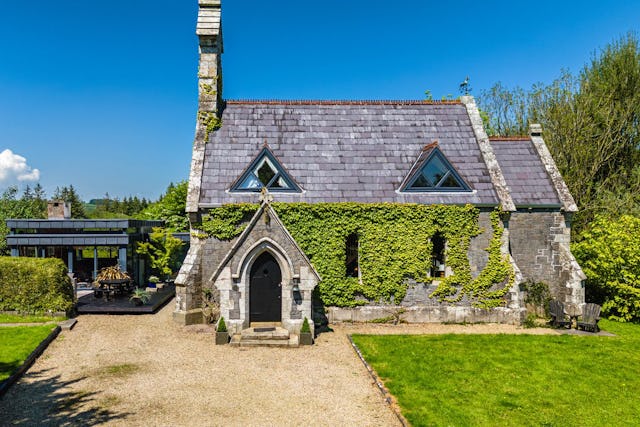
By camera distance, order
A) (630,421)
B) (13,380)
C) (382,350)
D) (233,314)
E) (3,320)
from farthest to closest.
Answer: (3,320), (233,314), (382,350), (13,380), (630,421)

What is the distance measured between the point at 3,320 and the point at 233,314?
9.43 m

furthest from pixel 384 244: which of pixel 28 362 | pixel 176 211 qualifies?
pixel 176 211

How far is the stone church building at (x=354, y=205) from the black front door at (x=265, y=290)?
37mm

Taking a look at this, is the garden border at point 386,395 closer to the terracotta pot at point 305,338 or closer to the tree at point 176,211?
the terracotta pot at point 305,338

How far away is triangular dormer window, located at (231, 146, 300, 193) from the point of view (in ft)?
54.6

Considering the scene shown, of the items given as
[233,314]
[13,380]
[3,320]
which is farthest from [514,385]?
[3,320]

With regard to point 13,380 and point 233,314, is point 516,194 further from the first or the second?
point 13,380

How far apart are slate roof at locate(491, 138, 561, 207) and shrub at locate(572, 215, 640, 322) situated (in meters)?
2.98

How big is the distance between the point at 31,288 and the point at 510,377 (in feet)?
58.0

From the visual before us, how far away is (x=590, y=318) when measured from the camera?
619 inches

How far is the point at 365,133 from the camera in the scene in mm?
18953

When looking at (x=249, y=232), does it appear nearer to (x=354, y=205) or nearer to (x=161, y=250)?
(x=354, y=205)

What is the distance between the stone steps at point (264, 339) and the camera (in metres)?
13.2

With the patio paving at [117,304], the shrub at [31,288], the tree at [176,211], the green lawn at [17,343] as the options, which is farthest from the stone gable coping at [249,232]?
the tree at [176,211]
